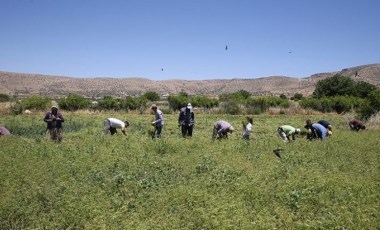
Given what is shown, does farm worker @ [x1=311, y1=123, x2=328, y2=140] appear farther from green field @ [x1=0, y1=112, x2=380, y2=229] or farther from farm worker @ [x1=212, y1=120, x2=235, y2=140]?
farm worker @ [x1=212, y1=120, x2=235, y2=140]

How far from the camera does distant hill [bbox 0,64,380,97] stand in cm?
10300

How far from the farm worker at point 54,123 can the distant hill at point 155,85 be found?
8110cm

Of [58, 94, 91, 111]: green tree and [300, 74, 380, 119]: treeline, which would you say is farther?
[58, 94, 91, 111]: green tree

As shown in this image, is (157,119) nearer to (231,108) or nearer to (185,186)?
(185,186)

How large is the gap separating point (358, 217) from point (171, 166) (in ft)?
17.4

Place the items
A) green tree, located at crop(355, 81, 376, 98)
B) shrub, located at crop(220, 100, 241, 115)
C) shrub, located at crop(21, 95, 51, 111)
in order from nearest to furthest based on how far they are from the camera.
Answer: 1. shrub, located at crop(21, 95, 51, 111)
2. shrub, located at crop(220, 100, 241, 115)
3. green tree, located at crop(355, 81, 376, 98)

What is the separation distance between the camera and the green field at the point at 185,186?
6.75m

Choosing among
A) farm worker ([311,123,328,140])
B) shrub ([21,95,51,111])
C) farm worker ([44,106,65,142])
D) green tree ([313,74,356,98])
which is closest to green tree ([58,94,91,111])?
shrub ([21,95,51,111])

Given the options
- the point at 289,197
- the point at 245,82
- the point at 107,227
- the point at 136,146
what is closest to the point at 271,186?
the point at 289,197

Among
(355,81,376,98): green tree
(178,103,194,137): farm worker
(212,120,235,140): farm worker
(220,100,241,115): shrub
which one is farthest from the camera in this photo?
(355,81,376,98): green tree

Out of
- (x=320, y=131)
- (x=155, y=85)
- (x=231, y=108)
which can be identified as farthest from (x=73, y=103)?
(x=155, y=85)

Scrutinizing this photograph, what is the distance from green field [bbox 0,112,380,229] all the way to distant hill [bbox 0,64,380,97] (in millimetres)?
85663

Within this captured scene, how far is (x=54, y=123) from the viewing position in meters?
15.8

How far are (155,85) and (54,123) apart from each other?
114782 millimetres
